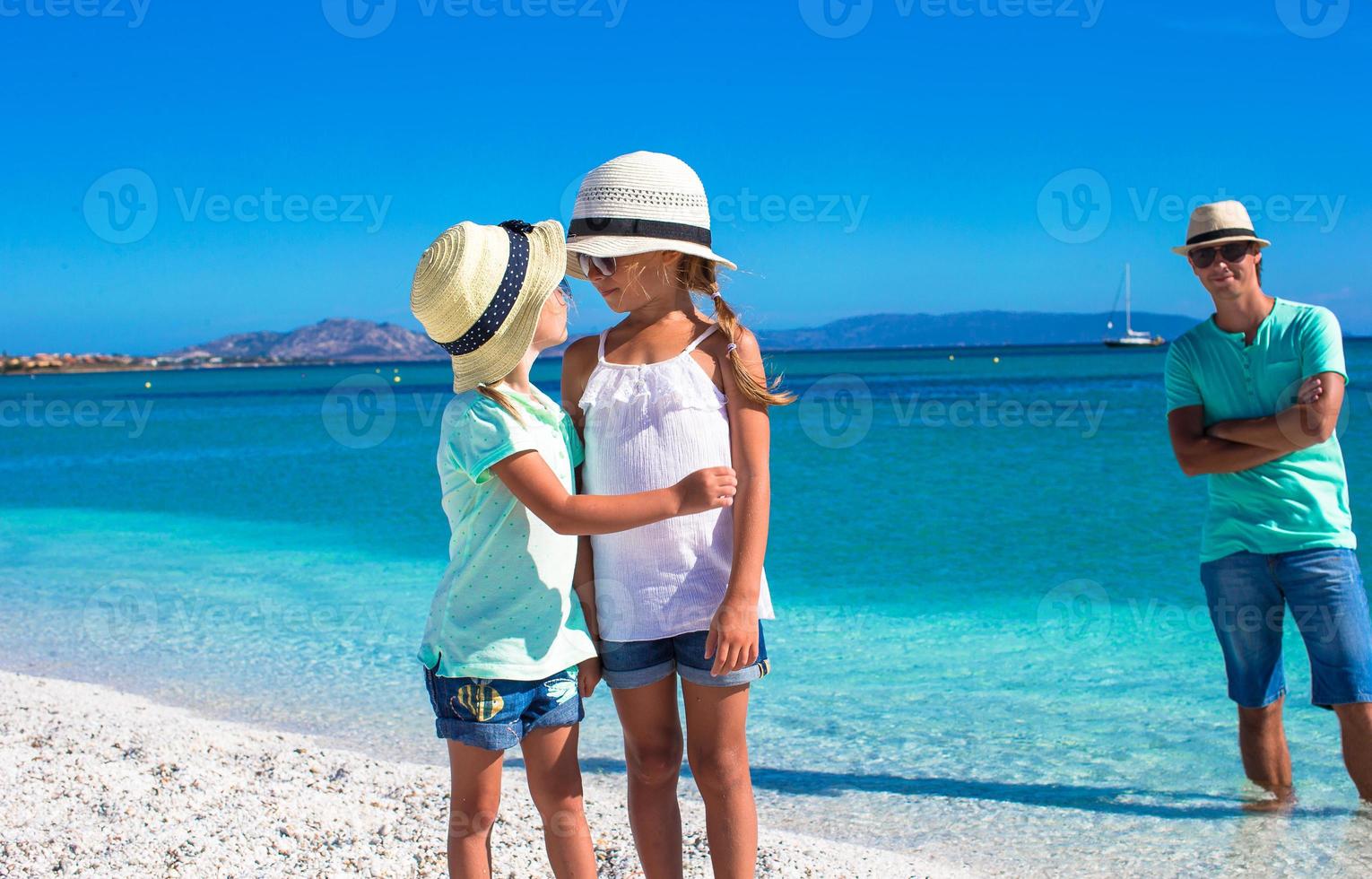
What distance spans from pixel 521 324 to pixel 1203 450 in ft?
7.43

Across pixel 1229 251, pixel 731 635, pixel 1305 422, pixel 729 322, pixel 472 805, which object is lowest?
pixel 472 805

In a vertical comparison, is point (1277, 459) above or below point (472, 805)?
above

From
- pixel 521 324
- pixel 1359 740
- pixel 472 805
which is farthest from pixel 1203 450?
pixel 472 805

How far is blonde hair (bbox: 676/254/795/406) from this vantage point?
7.54 ft

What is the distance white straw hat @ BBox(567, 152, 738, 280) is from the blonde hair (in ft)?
0.22

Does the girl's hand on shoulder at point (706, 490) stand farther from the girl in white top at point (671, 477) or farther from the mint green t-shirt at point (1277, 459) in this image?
the mint green t-shirt at point (1277, 459)

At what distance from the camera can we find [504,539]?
7.62 ft

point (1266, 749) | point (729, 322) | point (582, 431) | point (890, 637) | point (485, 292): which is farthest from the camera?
point (890, 637)

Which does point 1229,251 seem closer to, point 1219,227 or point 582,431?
point 1219,227

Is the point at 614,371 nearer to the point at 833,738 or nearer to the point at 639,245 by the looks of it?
the point at 639,245

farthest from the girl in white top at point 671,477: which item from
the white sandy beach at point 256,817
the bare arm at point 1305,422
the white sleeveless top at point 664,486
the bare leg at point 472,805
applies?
the bare arm at point 1305,422

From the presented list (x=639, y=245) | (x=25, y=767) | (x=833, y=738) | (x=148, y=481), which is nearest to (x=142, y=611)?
(x=25, y=767)

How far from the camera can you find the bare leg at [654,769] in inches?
93.9

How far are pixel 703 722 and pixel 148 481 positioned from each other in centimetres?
1928
